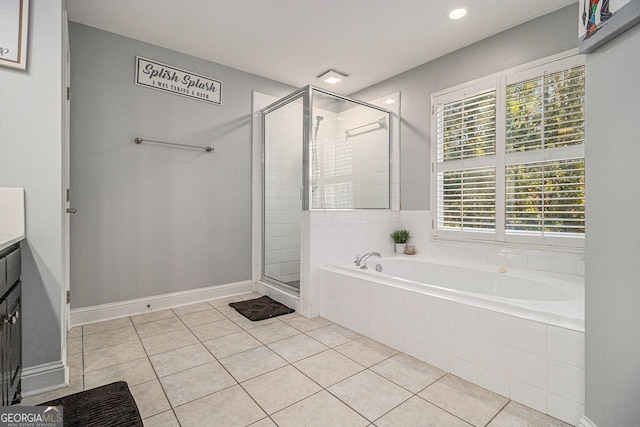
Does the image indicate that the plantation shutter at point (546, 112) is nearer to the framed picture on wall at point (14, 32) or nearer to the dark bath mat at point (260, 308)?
the dark bath mat at point (260, 308)

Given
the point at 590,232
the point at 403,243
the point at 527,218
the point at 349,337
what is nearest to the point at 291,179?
the point at 403,243

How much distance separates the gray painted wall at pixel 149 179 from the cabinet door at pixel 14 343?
1.33m

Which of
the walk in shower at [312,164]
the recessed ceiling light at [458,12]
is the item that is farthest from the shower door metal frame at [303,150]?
the recessed ceiling light at [458,12]

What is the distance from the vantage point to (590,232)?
1.33m

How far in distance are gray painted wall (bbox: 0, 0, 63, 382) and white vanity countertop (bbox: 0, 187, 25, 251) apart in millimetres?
37

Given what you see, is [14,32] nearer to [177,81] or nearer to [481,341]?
[177,81]

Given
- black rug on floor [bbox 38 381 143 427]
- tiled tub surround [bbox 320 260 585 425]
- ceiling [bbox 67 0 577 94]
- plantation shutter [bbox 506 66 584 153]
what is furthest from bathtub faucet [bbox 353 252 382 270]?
ceiling [bbox 67 0 577 94]

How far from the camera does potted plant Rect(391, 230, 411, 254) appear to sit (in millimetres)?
3328

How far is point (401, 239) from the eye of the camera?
334cm

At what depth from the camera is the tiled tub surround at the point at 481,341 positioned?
1.45 meters

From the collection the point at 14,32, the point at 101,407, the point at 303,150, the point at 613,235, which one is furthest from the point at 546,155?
the point at 14,32

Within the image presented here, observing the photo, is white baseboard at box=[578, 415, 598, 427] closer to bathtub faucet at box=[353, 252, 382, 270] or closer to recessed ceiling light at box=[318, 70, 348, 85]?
bathtub faucet at box=[353, 252, 382, 270]

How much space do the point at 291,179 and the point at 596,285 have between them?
2.51 meters

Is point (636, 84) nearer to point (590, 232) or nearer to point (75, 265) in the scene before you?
point (590, 232)
